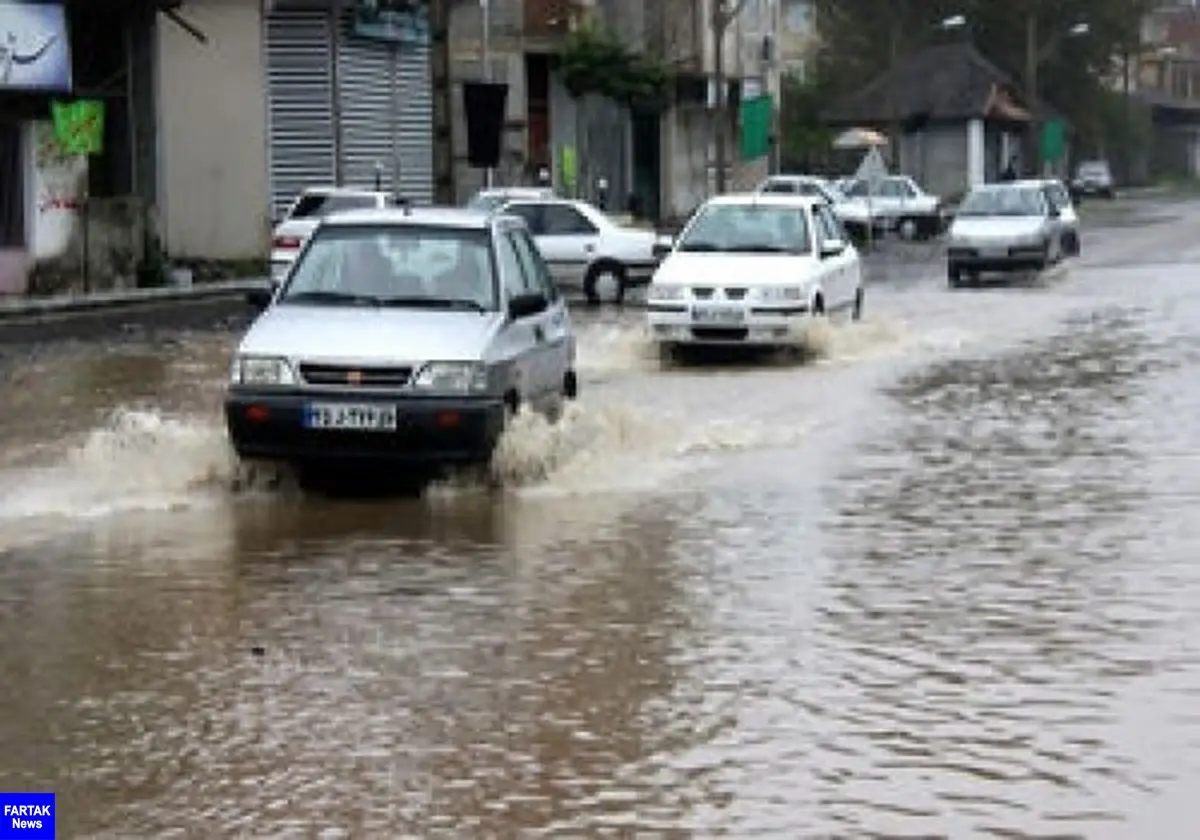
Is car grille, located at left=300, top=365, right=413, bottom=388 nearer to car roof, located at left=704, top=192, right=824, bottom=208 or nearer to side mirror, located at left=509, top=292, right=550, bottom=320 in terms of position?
side mirror, located at left=509, top=292, right=550, bottom=320

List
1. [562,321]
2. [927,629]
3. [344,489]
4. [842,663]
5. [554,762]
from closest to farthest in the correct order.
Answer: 1. [554,762]
2. [842,663]
3. [927,629]
4. [344,489]
5. [562,321]

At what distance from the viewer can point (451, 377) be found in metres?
12.2

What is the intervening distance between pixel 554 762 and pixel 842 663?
67.5 inches

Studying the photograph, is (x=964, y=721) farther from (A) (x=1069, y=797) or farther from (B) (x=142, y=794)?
(B) (x=142, y=794)

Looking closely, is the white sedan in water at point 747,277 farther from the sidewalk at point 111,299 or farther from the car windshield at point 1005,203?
the car windshield at point 1005,203

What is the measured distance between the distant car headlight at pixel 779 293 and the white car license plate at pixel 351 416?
9.36 metres

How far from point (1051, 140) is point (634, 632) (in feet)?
248

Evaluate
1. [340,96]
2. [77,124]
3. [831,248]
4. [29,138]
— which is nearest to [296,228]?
[77,124]

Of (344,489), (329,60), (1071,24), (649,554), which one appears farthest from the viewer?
(1071,24)

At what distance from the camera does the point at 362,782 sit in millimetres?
6746

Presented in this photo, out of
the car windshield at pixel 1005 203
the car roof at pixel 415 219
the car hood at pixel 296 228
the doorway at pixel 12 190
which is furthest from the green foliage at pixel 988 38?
the car roof at pixel 415 219

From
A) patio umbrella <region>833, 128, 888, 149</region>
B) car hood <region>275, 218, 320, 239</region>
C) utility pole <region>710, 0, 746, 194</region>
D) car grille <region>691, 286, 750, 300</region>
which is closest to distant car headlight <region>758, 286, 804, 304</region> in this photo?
car grille <region>691, 286, 750, 300</region>

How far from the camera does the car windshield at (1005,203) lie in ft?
120

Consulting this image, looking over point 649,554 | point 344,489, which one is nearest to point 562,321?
point 344,489
